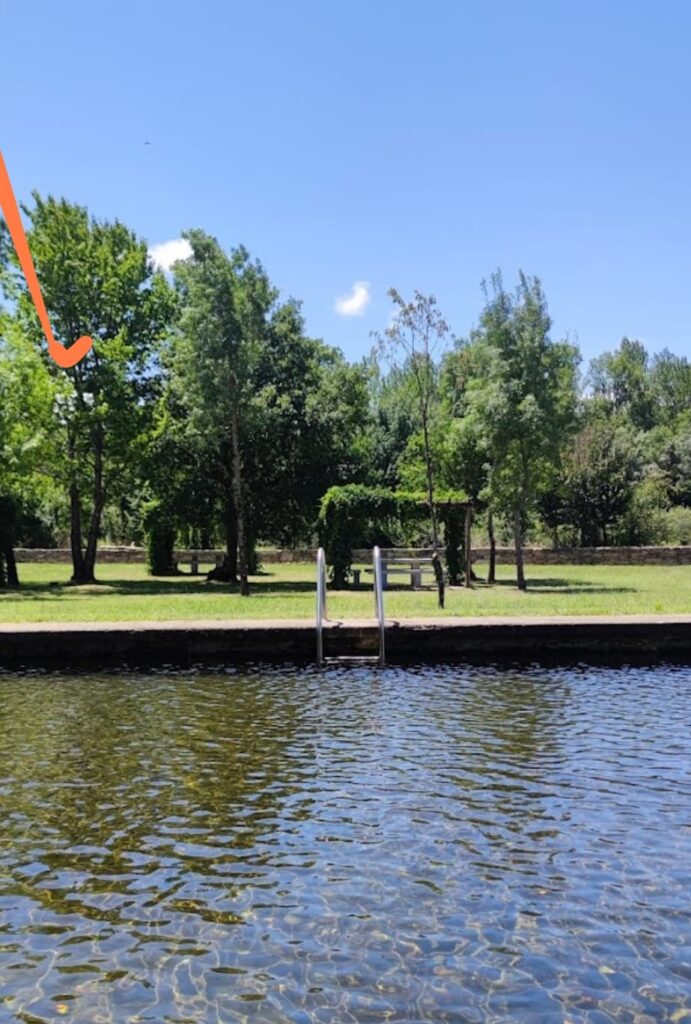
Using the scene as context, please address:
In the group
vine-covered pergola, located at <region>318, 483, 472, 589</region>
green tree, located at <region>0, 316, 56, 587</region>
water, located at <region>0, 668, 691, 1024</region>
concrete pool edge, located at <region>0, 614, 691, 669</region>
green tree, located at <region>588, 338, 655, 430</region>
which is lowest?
water, located at <region>0, 668, 691, 1024</region>

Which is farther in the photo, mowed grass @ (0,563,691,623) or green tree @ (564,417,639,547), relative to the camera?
green tree @ (564,417,639,547)

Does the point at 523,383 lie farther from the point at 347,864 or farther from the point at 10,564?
the point at 347,864

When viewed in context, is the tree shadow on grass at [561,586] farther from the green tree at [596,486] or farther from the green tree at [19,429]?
the green tree at [19,429]

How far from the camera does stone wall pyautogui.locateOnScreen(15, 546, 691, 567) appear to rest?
37.7 m

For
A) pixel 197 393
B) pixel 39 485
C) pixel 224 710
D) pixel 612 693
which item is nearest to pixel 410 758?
pixel 224 710

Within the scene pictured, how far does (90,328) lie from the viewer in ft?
100

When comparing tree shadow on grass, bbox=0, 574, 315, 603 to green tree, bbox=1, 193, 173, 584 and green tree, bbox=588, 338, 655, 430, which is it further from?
green tree, bbox=588, 338, 655, 430

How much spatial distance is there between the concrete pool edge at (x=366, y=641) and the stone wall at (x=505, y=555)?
23978mm

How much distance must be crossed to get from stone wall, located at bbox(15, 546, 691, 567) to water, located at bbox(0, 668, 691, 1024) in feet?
93.9

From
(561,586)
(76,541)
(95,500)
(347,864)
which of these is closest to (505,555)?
(561,586)

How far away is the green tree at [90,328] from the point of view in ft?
96.6

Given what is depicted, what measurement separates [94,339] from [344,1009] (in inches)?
1121

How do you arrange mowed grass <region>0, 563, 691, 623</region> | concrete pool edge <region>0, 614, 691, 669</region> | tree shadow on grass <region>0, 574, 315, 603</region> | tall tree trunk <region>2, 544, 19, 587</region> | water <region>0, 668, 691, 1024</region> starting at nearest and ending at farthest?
water <region>0, 668, 691, 1024</region>, concrete pool edge <region>0, 614, 691, 669</region>, mowed grass <region>0, 563, 691, 623</region>, tree shadow on grass <region>0, 574, 315, 603</region>, tall tree trunk <region>2, 544, 19, 587</region>

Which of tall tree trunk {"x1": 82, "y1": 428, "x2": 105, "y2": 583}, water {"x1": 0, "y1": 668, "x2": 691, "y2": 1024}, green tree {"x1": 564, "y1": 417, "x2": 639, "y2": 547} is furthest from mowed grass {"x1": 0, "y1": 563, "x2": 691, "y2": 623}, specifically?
green tree {"x1": 564, "y1": 417, "x2": 639, "y2": 547}
